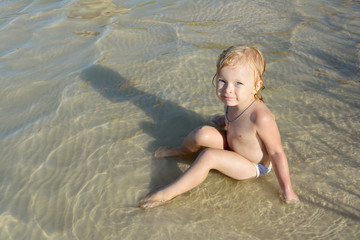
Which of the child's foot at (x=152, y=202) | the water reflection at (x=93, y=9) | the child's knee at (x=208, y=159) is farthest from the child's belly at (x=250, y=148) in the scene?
the water reflection at (x=93, y=9)

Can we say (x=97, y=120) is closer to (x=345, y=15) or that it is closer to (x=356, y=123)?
(x=356, y=123)

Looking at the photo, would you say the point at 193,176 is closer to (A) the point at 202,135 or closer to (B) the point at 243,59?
(A) the point at 202,135

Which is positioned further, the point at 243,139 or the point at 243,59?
the point at 243,139

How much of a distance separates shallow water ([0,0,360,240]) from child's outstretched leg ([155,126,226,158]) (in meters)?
0.08

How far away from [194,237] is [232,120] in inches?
38.1

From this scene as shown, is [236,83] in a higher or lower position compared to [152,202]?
higher

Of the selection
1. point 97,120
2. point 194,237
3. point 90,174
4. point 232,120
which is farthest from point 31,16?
point 194,237

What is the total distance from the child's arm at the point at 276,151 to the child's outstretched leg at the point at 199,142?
387 mm

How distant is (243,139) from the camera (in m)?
2.55

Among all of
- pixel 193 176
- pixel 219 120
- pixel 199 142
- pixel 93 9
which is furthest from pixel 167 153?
pixel 93 9

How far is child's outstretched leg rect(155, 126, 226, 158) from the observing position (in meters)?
2.64

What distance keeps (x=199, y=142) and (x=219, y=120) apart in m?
0.54

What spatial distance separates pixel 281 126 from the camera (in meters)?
3.04

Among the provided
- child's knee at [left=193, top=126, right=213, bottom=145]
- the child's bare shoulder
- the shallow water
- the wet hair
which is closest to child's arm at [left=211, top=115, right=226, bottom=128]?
the shallow water
